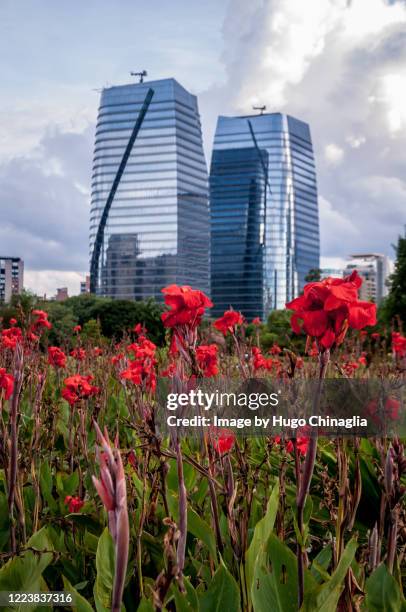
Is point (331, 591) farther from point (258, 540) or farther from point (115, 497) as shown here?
point (115, 497)

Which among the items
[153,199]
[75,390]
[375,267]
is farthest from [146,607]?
[375,267]

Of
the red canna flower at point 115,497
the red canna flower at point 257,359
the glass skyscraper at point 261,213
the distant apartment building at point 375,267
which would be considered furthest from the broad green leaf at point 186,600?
the distant apartment building at point 375,267

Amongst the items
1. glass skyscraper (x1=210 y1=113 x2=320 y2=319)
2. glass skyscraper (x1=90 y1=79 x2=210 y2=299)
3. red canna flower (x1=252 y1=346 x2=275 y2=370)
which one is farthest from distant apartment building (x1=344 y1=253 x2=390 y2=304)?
red canna flower (x1=252 y1=346 x2=275 y2=370)

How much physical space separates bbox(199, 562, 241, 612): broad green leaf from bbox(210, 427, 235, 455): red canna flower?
1.05 ft

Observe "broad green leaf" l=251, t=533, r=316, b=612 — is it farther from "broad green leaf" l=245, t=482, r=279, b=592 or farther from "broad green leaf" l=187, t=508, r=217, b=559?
"broad green leaf" l=187, t=508, r=217, b=559

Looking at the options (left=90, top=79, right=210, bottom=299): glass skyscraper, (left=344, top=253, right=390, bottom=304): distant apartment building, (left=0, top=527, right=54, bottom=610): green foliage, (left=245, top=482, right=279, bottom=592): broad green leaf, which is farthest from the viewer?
(left=344, top=253, right=390, bottom=304): distant apartment building

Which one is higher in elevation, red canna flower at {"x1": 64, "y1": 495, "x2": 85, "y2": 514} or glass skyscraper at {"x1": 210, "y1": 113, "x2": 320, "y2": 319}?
glass skyscraper at {"x1": 210, "y1": 113, "x2": 320, "y2": 319}

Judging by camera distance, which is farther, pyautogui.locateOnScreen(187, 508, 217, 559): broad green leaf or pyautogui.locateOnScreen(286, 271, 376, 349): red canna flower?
pyautogui.locateOnScreen(187, 508, 217, 559): broad green leaf

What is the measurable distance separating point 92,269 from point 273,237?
2658 centimetres

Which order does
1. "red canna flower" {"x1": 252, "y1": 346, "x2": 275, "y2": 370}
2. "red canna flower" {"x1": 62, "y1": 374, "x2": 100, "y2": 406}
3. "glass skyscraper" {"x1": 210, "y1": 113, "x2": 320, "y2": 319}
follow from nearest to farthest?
1. "red canna flower" {"x1": 62, "y1": 374, "x2": 100, "y2": 406}
2. "red canna flower" {"x1": 252, "y1": 346, "x2": 275, "y2": 370}
3. "glass skyscraper" {"x1": 210, "y1": 113, "x2": 320, "y2": 319}

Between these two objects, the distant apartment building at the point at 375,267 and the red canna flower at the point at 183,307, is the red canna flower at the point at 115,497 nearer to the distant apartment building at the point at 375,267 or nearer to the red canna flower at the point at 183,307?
the red canna flower at the point at 183,307

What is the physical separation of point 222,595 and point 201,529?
0.27m

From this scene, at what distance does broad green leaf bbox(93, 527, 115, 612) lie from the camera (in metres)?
1.21

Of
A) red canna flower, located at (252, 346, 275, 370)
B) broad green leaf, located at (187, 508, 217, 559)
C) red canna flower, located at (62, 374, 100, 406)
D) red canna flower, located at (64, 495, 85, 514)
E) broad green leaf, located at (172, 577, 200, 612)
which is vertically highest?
red canna flower, located at (252, 346, 275, 370)
